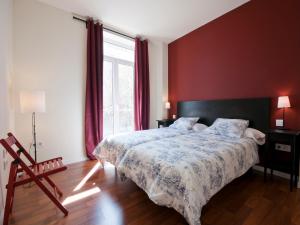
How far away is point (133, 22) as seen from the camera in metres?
3.33

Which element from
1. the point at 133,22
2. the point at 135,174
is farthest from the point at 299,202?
the point at 133,22

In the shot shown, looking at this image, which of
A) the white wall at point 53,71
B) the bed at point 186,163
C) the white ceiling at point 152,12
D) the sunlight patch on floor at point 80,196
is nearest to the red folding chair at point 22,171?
the sunlight patch on floor at point 80,196

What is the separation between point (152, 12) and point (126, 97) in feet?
6.50

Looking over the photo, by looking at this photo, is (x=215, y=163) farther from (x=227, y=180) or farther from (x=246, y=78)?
(x=246, y=78)

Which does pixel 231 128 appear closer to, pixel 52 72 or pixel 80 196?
pixel 80 196

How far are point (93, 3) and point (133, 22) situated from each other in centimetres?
88

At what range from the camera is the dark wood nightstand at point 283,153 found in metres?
2.02

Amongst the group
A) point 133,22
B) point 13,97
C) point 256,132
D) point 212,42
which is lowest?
point 256,132

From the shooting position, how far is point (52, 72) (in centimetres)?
280

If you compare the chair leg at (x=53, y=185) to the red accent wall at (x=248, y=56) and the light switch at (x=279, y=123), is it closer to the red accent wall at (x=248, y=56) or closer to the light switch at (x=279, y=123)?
the red accent wall at (x=248, y=56)

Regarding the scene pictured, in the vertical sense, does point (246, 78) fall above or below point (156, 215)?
above

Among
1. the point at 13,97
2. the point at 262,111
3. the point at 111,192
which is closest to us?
the point at 111,192

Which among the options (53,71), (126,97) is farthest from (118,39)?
(53,71)

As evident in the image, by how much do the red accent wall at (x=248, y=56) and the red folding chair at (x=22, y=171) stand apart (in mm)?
3070
